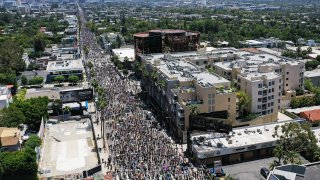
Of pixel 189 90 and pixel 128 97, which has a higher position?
pixel 189 90

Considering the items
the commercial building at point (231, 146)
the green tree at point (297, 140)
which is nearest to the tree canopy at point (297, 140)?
the green tree at point (297, 140)

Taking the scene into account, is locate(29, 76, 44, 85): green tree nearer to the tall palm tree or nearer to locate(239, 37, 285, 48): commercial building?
the tall palm tree

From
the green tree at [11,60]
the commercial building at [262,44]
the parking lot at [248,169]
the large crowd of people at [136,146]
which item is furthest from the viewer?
the commercial building at [262,44]

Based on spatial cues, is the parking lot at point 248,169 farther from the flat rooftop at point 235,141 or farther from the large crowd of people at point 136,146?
the large crowd of people at point 136,146

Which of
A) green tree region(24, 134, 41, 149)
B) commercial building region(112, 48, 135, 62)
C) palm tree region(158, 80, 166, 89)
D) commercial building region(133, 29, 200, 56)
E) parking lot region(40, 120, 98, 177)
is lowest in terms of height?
parking lot region(40, 120, 98, 177)

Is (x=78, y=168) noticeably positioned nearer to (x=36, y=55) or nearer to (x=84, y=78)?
(x=84, y=78)

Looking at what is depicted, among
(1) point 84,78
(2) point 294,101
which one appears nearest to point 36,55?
(1) point 84,78

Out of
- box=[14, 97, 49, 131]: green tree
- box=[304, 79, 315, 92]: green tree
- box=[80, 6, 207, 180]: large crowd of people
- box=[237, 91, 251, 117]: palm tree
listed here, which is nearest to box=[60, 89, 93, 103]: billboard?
box=[80, 6, 207, 180]: large crowd of people
